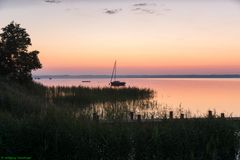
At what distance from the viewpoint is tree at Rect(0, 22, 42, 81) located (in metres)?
31.2

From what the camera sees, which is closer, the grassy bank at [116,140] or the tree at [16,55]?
the grassy bank at [116,140]

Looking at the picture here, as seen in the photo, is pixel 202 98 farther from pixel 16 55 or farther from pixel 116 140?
pixel 116 140

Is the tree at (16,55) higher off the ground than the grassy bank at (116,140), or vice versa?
the tree at (16,55)

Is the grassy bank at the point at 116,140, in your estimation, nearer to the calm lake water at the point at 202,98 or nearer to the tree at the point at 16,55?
the calm lake water at the point at 202,98

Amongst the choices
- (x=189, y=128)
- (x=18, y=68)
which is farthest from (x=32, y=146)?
(x=18, y=68)

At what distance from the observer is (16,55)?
103 ft

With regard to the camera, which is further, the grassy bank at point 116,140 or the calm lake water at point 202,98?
the calm lake water at point 202,98

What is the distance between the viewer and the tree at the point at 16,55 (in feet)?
102

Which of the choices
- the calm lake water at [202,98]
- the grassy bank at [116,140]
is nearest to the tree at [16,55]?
the calm lake water at [202,98]

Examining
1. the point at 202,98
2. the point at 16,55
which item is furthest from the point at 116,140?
the point at 202,98

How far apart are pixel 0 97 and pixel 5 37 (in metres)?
14.8

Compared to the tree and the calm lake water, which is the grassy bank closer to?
the calm lake water

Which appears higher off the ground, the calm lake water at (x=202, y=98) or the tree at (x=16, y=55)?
the tree at (x=16, y=55)

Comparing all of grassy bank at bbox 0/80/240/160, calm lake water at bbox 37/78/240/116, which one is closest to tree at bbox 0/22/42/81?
calm lake water at bbox 37/78/240/116
